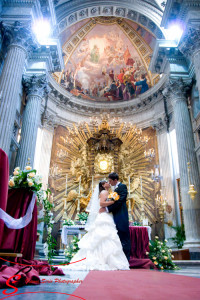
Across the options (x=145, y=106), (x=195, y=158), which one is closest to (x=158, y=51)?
(x=145, y=106)

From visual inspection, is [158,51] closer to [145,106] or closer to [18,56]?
[145,106]

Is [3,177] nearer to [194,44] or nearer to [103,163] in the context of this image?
[194,44]

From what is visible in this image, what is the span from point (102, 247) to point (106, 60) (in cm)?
1485

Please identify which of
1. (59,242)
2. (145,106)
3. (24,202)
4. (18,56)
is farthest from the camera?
(145,106)

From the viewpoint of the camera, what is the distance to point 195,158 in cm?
912

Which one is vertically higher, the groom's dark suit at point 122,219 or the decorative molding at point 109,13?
the decorative molding at point 109,13

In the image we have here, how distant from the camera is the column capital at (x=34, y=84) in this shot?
33.7ft

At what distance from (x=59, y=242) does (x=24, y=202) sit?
777cm

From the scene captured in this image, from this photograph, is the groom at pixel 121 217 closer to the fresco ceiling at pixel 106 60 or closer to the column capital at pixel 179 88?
the column capital at pixel 179 88

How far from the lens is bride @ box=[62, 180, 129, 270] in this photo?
358cm

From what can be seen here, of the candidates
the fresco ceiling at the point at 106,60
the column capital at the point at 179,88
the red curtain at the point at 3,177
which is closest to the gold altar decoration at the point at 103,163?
the column capital at the point at 179,88

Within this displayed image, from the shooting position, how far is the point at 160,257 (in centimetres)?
487

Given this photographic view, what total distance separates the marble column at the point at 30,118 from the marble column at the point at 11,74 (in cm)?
211

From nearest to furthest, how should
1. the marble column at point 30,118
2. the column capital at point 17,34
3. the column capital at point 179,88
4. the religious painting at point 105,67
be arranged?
1. the column capital at point 17,34
2. the marble column at point 30,118
3. the column capital at point 179,88
4. the religious painting at point 105,67
